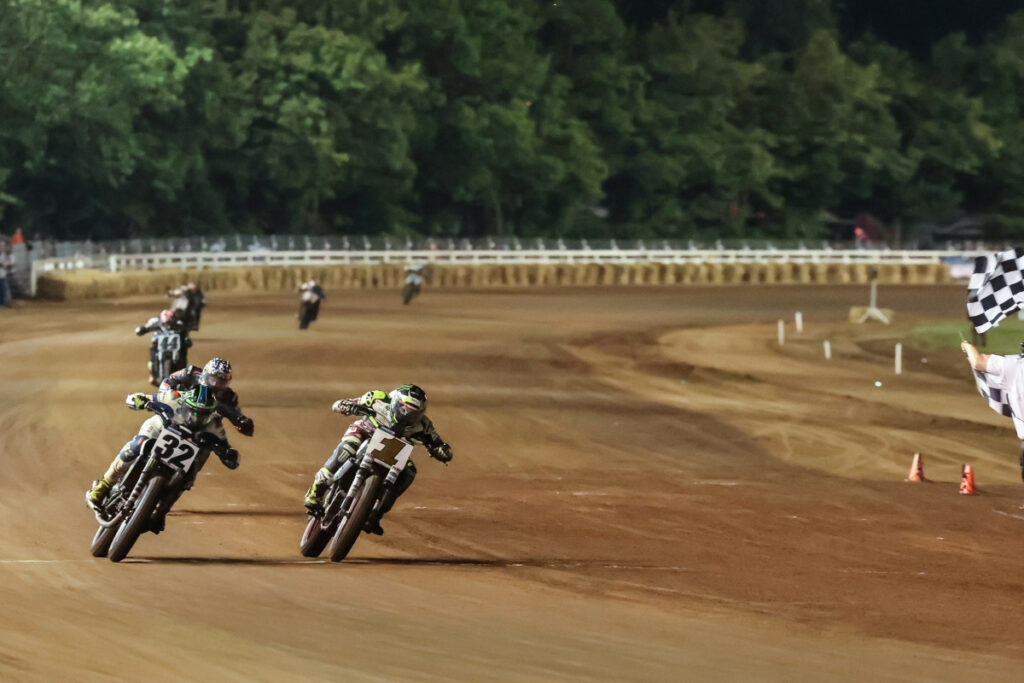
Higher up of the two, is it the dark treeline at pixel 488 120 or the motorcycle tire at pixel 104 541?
the dark treeline at pixel 488 120

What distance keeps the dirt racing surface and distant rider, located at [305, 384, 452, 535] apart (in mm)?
491

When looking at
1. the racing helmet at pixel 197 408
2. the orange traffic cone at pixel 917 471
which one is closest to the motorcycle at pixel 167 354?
the orange traffic cone at pixel 917 471

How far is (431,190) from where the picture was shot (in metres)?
92.3

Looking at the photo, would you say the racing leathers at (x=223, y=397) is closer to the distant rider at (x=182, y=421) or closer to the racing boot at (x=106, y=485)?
the distant rider at (x=182, y=421)

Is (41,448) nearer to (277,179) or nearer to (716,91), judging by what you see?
(277,179)

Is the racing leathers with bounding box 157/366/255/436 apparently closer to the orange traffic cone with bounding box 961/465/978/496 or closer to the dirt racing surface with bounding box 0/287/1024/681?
the dirt racing surface with bounding box 0/287/1024/681

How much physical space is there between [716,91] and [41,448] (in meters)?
84.9

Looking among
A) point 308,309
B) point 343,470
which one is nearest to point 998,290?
point 343,470

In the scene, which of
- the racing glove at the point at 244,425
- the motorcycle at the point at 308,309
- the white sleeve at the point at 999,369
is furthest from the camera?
the motorcycle at the point at 308,309

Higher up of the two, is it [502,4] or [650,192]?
[502,4]

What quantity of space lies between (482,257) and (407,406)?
67718mm

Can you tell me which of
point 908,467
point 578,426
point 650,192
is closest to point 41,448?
point 578,426

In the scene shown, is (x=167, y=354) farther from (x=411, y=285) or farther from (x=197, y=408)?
(x=411, y=285)

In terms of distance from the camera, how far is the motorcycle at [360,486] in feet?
39.6
